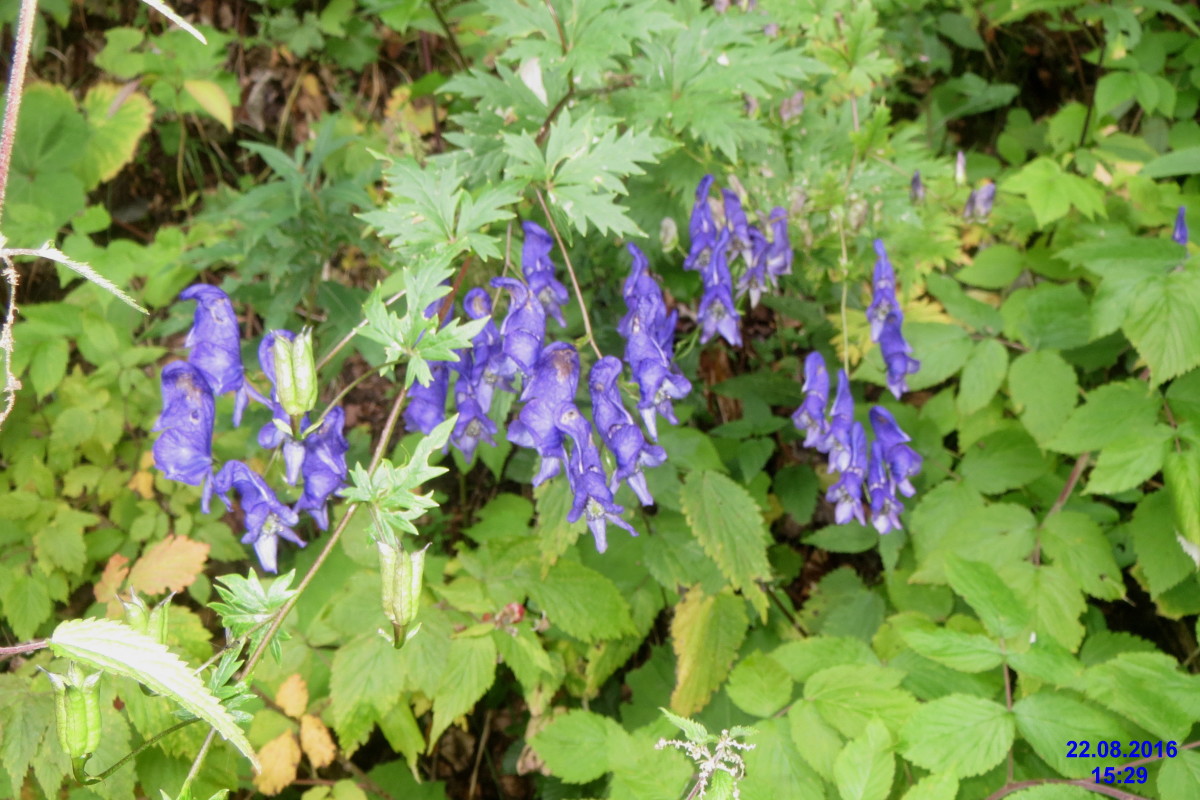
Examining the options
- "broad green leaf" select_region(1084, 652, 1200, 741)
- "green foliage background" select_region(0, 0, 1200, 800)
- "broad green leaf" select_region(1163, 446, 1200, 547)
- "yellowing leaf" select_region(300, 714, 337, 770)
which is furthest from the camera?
"yellowing leaf" select_region(300, 714, 337, 770)

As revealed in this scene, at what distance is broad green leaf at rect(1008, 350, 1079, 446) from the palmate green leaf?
1772 millimetres

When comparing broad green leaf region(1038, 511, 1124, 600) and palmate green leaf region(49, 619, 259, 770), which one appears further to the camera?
broad green leaf region(1038, 511, 1124, 600)

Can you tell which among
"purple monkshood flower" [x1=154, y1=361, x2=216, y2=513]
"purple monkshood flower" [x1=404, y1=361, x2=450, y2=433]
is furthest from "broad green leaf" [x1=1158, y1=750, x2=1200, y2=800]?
"purple monkshood flower" [x1=154, y1=361, x2=216, y2=513]

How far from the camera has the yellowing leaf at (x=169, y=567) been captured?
72.9 inches

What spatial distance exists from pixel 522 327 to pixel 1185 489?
4.27ft

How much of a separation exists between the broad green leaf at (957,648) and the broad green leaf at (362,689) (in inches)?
38.3

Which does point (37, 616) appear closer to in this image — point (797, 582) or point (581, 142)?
point (581, 142)

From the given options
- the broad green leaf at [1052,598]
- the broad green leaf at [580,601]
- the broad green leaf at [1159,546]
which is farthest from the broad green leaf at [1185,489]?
the broad green leaf at [580,601]

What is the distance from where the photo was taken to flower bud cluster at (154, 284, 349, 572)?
48.6 inches

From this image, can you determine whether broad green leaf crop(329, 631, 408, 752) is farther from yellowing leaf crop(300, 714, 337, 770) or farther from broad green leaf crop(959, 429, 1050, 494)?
broad green leaf crop(959, 429, 1050, 494)

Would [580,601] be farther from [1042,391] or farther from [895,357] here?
[1042,391]

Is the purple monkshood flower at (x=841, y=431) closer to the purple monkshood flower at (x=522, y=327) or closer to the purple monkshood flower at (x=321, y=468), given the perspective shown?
the purple monkshood flower at (x=522, y=327)

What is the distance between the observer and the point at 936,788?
1.26m

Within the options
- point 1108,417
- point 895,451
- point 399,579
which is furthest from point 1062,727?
point 399,579
